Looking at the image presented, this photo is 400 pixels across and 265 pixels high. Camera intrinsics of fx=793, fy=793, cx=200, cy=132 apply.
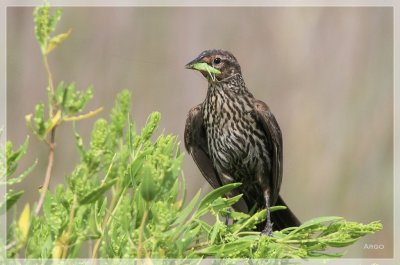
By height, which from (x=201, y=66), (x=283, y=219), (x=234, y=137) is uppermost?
(x=201, y=66)

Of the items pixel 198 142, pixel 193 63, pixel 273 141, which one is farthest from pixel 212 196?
pixel 198 142

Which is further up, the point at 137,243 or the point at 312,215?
the point at 137,243

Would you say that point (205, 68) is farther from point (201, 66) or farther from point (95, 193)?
point (95, 193)

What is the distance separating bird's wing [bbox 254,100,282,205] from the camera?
2523 mm

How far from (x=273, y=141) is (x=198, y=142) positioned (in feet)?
0.90

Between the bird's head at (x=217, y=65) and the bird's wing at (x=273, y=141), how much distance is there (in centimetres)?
14

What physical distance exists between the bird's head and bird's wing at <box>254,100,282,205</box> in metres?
0.14

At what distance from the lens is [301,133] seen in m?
3.64

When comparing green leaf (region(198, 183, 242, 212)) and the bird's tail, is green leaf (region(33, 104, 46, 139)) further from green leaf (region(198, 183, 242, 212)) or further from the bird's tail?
the bird's tail

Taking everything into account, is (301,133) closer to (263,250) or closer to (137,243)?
(263,250)

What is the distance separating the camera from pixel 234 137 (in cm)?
271

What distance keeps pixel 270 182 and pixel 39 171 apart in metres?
0.83

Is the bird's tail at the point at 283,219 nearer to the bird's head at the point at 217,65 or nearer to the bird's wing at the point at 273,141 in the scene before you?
the bird's wing at the point at 273,141

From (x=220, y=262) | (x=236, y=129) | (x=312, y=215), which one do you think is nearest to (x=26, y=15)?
(x=236, y=129)
